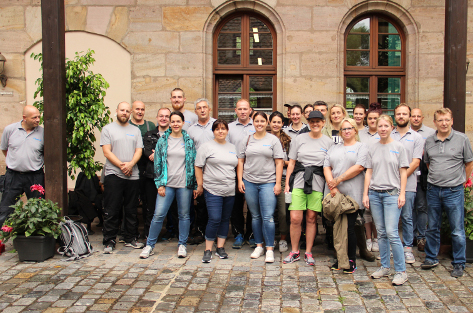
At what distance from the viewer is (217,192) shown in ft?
18.3

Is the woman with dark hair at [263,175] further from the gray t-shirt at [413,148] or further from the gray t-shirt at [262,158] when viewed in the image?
the gray t-shirt at [413,148]

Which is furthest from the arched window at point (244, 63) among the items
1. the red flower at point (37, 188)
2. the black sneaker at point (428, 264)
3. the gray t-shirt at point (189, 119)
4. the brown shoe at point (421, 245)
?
the black sneaker at point (428, 264)

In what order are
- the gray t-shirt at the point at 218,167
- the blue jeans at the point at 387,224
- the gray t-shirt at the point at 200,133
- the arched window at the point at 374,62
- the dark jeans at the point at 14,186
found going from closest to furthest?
1. the blue jeans at the point at 387,224
2. the gray t-shirt at the point at 218,167
3. the dark jeans at the point at 14,186
4. the gray t-shirt at the point at 200,133
5. the arched window at the point at 374,62

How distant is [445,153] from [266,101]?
4243 mm

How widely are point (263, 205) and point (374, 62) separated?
460 centimetres

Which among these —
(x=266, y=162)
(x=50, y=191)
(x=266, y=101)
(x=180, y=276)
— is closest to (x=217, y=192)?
(x=266, y=162)

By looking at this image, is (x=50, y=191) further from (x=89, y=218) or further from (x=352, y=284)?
(x=352, y=284)

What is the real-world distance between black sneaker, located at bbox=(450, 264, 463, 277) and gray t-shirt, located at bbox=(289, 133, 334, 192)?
5.57 feet

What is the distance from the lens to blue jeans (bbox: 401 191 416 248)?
5.41 metres

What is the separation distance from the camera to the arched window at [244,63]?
28.5 ft

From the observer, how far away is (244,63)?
8734 millimetres

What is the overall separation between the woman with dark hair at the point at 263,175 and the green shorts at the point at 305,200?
9.4 inches

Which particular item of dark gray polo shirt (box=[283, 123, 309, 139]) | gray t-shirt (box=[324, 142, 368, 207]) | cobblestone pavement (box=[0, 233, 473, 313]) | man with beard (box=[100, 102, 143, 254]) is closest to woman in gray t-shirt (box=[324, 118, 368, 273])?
gray t-shirt (box=[324, 142, 368, 207])

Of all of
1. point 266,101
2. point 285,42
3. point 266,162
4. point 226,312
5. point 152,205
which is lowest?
point 226,312
